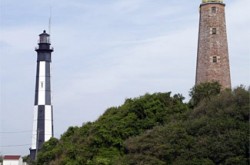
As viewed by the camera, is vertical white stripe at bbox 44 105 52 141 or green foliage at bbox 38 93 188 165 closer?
green foliage at bbox 38 93 188 165

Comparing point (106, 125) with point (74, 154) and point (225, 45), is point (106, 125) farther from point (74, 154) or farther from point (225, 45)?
point (225, 45)

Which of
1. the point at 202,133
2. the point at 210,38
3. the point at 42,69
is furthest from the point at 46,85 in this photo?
the point at 202,133

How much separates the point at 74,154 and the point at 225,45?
1209 cm

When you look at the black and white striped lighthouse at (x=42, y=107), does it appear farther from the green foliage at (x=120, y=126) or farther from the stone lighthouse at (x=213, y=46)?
the green foliage at (x=120, y=126)

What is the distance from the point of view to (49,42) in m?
50.1

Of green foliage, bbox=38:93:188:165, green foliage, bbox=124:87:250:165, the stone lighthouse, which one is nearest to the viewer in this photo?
green foliage, bbox=124:87:250:165

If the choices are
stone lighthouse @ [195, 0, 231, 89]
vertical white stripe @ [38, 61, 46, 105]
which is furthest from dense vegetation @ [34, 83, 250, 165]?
vertical white stripe @ [38, 61, 46, 105]

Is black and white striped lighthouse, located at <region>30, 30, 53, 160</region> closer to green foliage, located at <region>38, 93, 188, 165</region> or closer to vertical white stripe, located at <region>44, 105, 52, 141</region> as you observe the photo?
vertical white stripe, located at <region>44, 105, 52, 141</region>

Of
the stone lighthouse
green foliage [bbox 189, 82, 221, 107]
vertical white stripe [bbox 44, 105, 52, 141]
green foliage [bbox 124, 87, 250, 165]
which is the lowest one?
green foliage [bbox 124, 87, 250, 165]

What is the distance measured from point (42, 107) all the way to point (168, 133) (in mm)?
24700

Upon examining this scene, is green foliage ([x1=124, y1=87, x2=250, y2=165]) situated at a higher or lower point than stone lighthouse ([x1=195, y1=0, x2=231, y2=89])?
lower

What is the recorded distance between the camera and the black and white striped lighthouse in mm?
47406

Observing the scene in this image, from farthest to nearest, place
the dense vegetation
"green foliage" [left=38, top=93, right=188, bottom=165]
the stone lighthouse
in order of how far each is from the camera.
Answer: the stone lighthouse < "green foliage" [left=38, top=93, right=188, bottom=165] < the dense vegetation

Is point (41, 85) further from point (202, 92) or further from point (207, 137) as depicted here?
point (207, 137)
